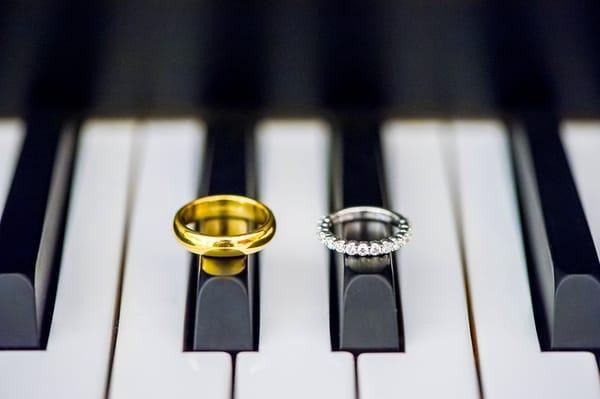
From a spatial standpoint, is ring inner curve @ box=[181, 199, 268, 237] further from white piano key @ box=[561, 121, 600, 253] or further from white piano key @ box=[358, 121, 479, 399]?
white piano key @ box=[561, 121, 600, 253]

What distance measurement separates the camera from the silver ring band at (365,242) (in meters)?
0.81

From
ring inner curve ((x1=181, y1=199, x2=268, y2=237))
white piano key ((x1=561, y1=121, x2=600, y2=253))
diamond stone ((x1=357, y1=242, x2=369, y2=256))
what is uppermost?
white piano key ((x1=561, y1=121, x2=600, y2=253))

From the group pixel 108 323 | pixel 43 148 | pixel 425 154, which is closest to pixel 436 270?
pixel 425 154

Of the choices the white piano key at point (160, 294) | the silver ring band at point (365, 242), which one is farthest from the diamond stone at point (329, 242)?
the white piano key at point (160, 294)

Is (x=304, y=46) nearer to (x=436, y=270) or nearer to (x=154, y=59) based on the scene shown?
(x=154, y=59)

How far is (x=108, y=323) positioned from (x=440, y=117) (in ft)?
1.58

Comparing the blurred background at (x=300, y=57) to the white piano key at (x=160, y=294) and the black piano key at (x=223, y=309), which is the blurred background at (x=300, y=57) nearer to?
the white piano key at (x=160, y=294)

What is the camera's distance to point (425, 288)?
2.83ft

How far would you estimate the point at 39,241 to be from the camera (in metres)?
0.84

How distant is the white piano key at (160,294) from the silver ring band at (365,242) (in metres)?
0.15

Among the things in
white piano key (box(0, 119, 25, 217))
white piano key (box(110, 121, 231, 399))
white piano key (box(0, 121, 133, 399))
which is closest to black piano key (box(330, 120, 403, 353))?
white piano key (box(110, 121, 231, 399))

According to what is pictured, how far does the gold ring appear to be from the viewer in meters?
0.81

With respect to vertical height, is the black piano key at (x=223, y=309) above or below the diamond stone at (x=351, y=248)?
below

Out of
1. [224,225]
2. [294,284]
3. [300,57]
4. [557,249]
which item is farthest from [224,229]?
[557,249]
